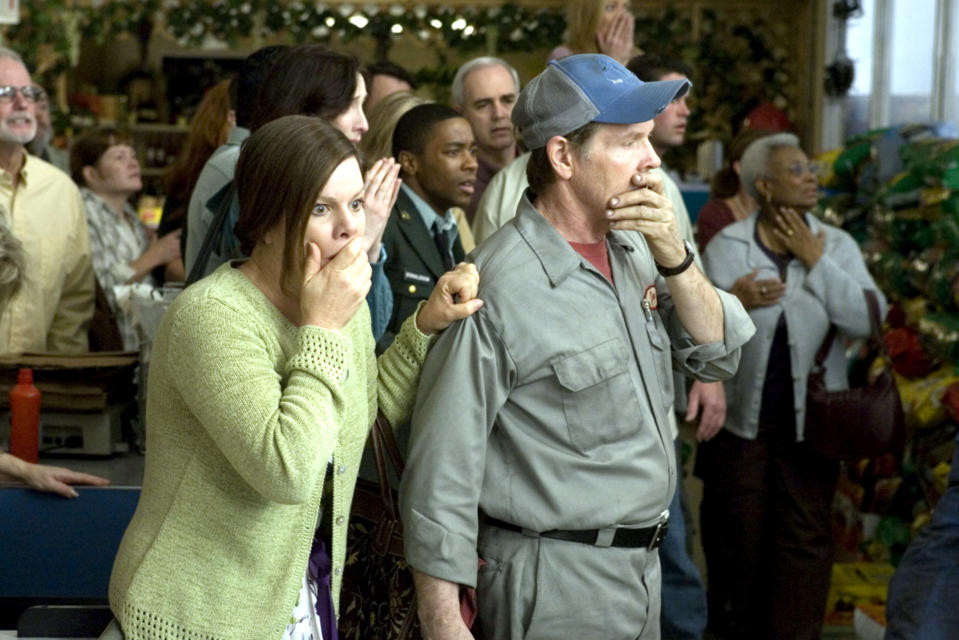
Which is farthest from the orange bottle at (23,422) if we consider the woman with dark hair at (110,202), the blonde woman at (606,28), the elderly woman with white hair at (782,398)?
Result: the elderly woman with white hair at (782,398)

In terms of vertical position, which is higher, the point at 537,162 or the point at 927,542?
the point at 537,162

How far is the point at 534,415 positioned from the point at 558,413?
0.13ft

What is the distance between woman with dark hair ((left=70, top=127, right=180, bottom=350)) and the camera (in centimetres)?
509

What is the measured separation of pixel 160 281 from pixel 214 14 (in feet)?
17.2


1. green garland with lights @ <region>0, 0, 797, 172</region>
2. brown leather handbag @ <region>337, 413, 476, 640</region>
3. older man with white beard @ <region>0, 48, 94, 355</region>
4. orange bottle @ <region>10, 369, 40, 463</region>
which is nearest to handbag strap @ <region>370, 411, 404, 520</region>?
brown leather handbag @ <region>337, 413, 476, 640</region>

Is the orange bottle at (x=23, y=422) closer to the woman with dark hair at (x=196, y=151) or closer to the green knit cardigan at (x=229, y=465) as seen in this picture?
the green knit cardigan at (x=229, y=465)

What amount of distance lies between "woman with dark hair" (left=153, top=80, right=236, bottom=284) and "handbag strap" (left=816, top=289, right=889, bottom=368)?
6.79 feet

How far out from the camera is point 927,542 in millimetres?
2299

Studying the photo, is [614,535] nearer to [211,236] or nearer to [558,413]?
[558,413]

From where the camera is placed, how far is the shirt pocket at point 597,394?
2121mm

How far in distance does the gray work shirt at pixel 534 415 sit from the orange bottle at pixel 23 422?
1.25 m

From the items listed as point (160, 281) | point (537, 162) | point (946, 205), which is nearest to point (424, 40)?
point (160, 281)

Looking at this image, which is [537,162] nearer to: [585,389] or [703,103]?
[585,389]

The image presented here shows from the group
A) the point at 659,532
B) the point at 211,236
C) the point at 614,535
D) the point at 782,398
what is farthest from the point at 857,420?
the point at 211,236
